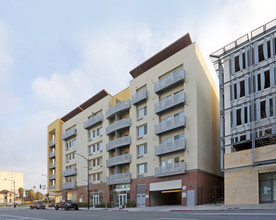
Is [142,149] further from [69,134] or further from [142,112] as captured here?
[69,134]

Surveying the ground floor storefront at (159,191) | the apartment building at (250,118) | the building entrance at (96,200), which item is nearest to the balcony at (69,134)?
the ground floor storefront at (159,191)

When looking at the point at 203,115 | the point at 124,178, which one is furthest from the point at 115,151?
the point at 203,115

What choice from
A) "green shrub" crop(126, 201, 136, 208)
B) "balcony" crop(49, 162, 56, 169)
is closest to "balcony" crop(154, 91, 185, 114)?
"green shrub" crop(126, 201, 136, 208)

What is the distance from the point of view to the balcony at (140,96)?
4909cm

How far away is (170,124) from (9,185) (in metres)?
152

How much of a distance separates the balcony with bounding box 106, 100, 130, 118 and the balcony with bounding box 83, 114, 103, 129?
3.27m

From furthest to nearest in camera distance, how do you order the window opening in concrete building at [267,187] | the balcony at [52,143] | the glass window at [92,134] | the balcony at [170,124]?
1. the balcony at [52,143]
2. the glass window at [92,134]
3. the balcony at [170,124]
4. the window opening in concrete building at [267,187]

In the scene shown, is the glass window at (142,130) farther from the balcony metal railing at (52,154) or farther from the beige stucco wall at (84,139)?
the balcony metal railing at (52,154)

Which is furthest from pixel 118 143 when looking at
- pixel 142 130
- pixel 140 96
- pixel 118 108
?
pixel 140 96

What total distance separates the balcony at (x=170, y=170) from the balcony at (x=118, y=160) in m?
7.73

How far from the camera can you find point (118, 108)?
178 feet

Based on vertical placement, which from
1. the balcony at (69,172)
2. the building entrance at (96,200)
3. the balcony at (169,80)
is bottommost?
the building entrance at (96,200)

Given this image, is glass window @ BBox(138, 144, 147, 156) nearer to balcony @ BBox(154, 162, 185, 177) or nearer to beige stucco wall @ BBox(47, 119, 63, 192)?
balcony @ BBox(154, 162, 185, 177)

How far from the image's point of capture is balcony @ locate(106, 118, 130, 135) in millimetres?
52584
